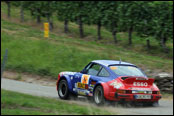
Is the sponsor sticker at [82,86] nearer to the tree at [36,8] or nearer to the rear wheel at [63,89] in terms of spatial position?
the rear wheel at [63,89]

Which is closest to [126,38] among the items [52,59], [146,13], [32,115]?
[146,13]

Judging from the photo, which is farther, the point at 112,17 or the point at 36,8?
the point at 36,8

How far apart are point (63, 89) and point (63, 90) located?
41 millimetres

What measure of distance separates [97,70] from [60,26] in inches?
1090

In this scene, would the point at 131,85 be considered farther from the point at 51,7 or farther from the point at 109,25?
the point at 51,7

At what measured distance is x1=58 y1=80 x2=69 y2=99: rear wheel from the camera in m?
12.8

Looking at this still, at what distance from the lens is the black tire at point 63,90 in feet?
42.1

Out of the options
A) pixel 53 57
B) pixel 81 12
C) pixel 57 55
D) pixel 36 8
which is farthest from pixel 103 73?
pixel 36 8

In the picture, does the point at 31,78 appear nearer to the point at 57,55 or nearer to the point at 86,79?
the point at 57,55

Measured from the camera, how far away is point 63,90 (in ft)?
43.4

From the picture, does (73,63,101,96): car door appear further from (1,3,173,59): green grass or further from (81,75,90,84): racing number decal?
(1,3,173,59): green grass

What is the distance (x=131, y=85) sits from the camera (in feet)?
36.3

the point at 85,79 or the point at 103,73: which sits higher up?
the point at 103,73

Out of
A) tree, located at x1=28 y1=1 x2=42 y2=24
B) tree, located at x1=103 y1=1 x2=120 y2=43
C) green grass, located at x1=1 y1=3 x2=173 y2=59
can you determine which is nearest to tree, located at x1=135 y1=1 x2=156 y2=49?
green grass, located at x1=1 y1=3 x2=173 y2=59
